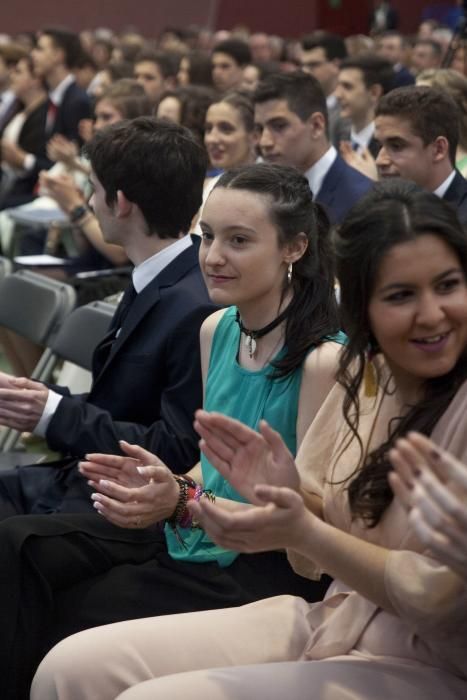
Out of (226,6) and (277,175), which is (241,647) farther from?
(226,6)

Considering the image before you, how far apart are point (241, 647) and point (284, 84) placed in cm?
325

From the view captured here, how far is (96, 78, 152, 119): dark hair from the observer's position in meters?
5.44

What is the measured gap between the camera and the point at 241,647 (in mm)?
1938

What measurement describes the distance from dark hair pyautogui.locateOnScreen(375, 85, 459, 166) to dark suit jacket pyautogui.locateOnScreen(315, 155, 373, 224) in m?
0.51

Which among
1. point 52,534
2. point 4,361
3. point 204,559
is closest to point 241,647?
point 204,559

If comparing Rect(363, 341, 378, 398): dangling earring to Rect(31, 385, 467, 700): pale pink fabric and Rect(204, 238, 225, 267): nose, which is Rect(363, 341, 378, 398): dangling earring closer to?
Rect(31, 385, 467, 700): pale pink fabric

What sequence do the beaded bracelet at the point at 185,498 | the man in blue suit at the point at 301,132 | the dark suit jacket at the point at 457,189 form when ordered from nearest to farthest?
the beaded bracelet at the point at 185,498 → the dark suit jacket at the point at 457,189 → the man in blue suit at the point at 301,132

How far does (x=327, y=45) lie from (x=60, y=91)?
6.27ft

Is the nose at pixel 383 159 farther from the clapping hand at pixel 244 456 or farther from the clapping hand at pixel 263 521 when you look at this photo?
the clapping hand at pixel 263 521

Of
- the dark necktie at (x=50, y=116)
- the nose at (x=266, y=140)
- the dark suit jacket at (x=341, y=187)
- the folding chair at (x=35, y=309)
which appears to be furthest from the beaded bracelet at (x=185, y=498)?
the dark necktie at (x=50, y=116)

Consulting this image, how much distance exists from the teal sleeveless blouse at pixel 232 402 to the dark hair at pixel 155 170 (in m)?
0.46

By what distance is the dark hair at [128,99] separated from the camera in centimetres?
544

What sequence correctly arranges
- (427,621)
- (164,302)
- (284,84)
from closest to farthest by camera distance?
1. (427,621)
2. (164,302)
3. (284,84)

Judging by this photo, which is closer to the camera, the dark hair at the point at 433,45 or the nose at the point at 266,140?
the nose at the point at 266,140
